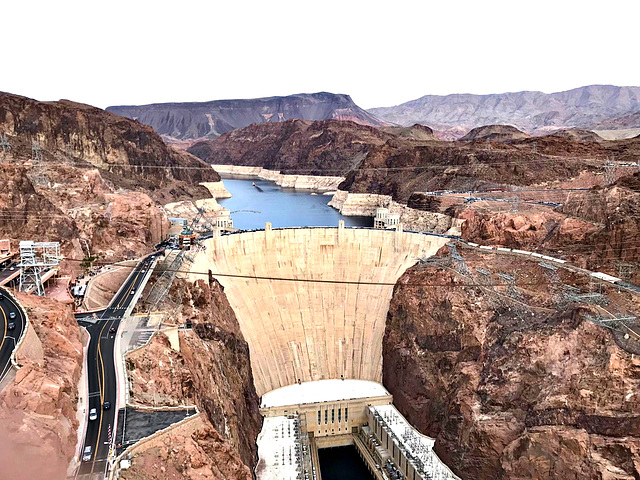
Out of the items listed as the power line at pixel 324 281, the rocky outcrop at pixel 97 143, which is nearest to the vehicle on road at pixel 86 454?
the power line at pixel 324 281

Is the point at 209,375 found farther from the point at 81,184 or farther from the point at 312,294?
the point at 81,184

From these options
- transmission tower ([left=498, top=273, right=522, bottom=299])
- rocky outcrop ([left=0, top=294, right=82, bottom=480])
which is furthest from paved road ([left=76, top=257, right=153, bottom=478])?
transmission tower ([left=498, top=273, right=522, bottom=299])

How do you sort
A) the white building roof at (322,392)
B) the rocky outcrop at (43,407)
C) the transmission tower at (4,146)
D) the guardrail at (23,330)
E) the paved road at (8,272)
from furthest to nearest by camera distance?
the transmission tower at (4,146) → the white building roof at (322,392) → the paved road at (8,272) → the guardrail at (23,330) → the rocky outcrop at (43,407)

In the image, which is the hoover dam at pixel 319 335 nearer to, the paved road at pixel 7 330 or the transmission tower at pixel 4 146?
the paved road at pixel 7 330

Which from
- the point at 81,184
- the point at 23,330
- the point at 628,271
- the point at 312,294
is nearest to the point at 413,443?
the point at 312,294

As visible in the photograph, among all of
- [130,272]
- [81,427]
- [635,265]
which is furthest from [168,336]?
[635,265]
